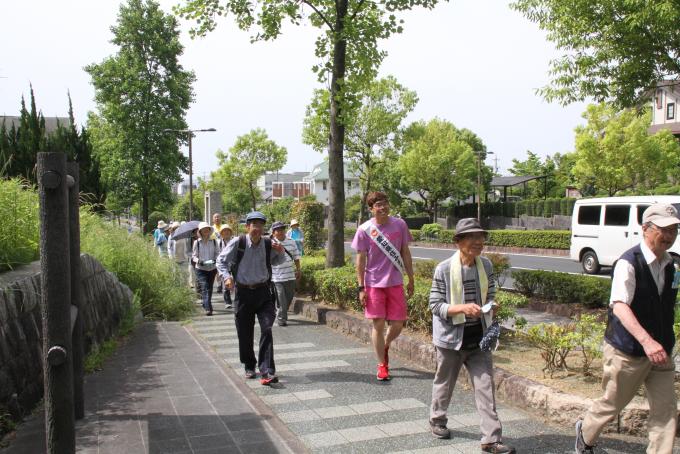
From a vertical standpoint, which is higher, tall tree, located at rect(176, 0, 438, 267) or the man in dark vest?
tall tree, located at rect(176, 0, 438, 267)

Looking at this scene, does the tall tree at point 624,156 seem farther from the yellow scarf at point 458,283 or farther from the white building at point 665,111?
the yellow scarf at point 458,283

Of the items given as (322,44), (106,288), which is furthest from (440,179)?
(106,288)

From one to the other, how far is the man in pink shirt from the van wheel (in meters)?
12.6

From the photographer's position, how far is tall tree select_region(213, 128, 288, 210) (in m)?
→ 59.8

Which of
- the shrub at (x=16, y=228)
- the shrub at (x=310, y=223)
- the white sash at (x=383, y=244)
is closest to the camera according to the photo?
the shrub at (x=16, y=228)

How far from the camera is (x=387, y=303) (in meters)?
5.86

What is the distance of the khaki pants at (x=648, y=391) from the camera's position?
11.6ft

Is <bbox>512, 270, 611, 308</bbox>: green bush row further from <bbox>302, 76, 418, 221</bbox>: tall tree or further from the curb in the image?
<bbox>302, 76, 418, 221</bbox>: tall tree

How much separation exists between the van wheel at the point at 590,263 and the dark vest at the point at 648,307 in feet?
45.8

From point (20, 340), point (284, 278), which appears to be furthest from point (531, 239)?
point (20, 340)

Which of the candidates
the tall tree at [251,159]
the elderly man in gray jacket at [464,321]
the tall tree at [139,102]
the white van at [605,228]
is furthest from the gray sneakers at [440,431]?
the tall tree at [251,159]

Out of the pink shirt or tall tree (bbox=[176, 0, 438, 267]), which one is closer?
the pink shirt

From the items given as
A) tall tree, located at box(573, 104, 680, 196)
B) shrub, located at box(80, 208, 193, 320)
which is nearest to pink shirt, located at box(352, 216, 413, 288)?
shrub, located at box(80, 208, 193, 320)

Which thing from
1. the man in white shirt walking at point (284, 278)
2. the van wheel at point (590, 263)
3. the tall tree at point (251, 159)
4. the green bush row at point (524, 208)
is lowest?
the van wheel at point (590, 263)
